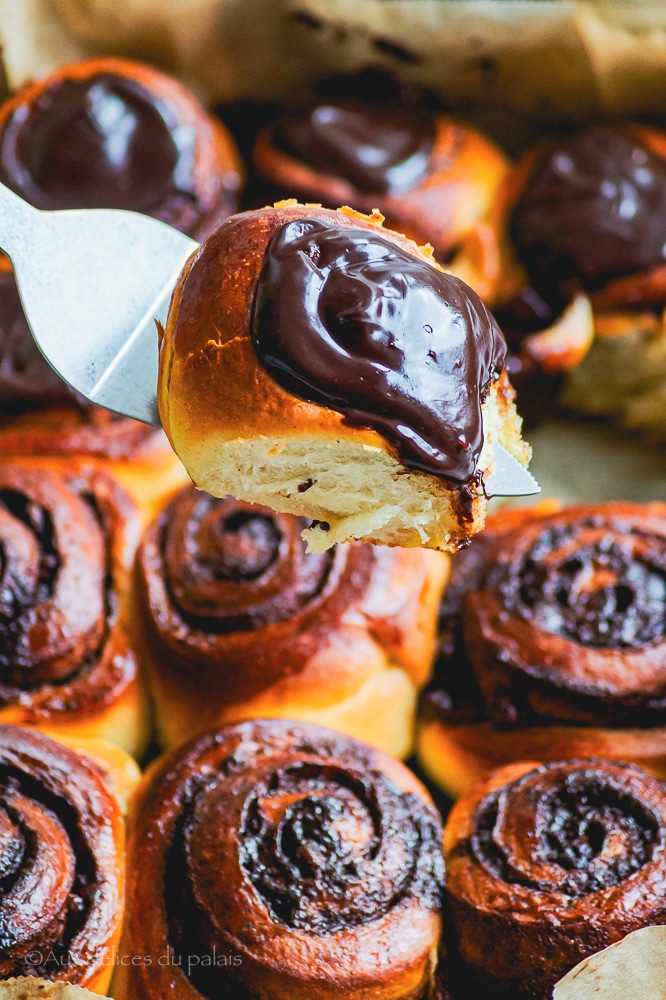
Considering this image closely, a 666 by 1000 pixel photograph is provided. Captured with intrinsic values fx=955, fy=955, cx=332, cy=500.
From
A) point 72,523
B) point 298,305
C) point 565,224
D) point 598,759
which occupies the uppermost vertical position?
point 298,305

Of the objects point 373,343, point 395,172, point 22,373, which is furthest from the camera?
point 395,172

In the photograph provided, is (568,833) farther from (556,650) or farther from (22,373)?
(22,373)

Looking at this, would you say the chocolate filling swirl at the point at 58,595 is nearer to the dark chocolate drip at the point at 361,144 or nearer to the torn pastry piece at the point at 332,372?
the torn pastry piece at the point at 332,372

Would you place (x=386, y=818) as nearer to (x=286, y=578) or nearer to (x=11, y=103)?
(x=286, y=578)

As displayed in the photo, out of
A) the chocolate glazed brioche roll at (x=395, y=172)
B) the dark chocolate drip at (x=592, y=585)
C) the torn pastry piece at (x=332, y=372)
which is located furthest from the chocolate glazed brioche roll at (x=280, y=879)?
the chocolate glazed brioche roll at (x=395, y=172)

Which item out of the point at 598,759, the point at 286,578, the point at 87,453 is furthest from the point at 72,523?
the point at 598,759

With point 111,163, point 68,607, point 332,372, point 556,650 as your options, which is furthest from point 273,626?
point 111,163

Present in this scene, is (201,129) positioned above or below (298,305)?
below
